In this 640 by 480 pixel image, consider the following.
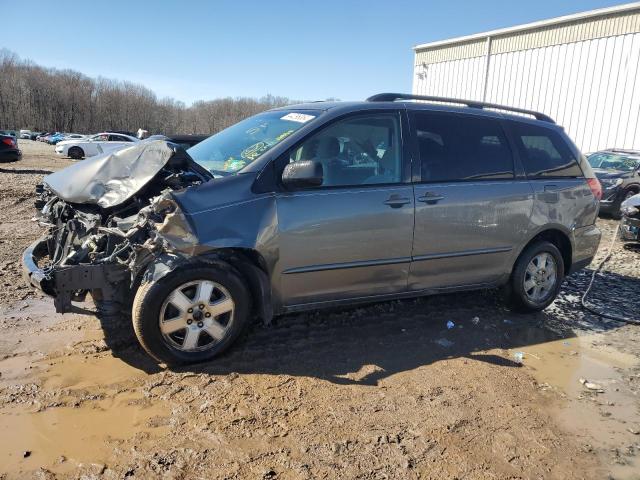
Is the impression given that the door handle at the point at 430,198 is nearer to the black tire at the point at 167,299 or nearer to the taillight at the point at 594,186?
the black tire at the point at 167,299

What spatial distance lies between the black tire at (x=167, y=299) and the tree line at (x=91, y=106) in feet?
252

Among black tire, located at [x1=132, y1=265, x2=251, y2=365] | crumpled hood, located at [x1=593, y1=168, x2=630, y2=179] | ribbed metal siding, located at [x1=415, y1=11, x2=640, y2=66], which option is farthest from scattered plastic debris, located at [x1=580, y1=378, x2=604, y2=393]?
ribbed metal siding, located at [x1=415, y1=11, x2=640, y2=66]

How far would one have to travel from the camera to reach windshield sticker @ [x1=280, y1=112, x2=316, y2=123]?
13.1ft

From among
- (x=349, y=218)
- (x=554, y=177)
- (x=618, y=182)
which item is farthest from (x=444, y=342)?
(x=618, y=182)

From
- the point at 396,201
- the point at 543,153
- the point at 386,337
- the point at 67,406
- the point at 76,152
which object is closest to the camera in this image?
the point at 67,406

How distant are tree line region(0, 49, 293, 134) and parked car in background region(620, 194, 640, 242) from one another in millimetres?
72703

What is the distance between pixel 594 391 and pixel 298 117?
3110 mm

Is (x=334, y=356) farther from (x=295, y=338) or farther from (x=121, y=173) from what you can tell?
(x=121, y=173)

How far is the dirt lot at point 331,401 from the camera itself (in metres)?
2.61

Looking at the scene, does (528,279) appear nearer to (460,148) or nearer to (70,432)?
(460,148)

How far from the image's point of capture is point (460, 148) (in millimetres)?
4410

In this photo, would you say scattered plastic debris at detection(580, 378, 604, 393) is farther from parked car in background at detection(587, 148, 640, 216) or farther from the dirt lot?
parked car in background at detection(587, 148, 640, 216)

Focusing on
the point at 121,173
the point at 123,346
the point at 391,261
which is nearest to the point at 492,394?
the point at 391,261

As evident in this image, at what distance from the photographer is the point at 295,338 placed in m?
4.08
